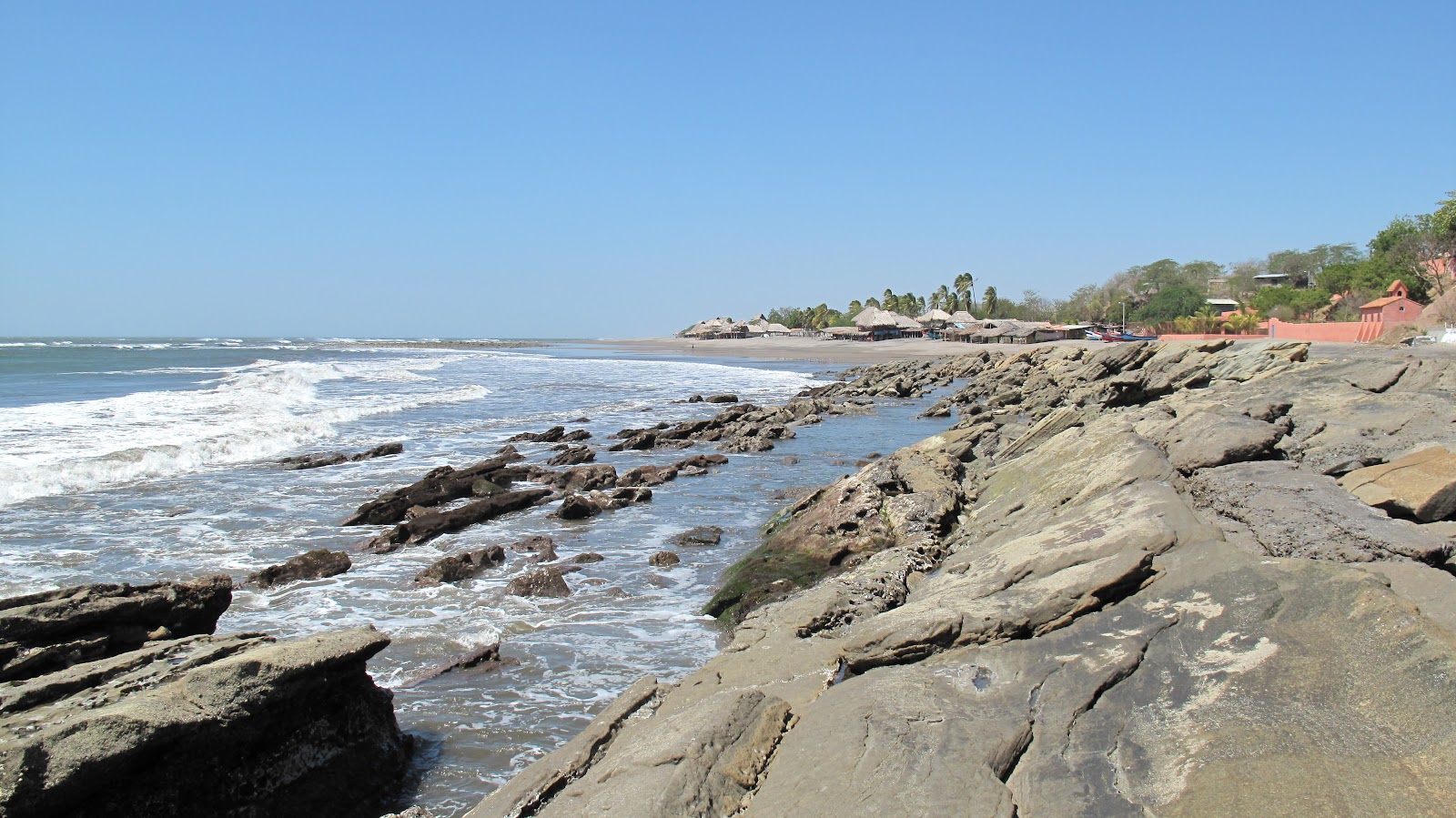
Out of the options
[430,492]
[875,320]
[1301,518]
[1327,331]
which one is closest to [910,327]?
[875,320]

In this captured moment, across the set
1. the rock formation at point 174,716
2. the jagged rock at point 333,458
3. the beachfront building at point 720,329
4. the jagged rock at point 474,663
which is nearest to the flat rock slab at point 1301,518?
the jagged rock at point 474,663

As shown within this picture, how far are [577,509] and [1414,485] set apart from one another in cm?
1061

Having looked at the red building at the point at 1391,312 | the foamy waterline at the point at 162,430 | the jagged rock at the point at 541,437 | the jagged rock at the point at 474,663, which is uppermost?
the red building at the point at 1391,312

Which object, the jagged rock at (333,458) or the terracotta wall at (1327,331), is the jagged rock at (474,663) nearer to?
the jagged rock at (333,458)

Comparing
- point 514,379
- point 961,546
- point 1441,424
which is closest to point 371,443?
point 961,546

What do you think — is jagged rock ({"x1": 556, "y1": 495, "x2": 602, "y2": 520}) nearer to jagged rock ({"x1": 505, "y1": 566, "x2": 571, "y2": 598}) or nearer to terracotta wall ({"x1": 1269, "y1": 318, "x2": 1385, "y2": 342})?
jagged rock ({"x1": 505, "y1": 566, "x2": 571, "y2": 598})

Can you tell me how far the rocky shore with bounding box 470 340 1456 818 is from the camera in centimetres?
341

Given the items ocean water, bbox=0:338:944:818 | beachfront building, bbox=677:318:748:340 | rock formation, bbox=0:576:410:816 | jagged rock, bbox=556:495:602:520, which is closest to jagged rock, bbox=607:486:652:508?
ocean water, bbox=0:338:944:818

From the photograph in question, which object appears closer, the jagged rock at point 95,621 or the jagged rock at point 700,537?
the jagged rock at point 95,621

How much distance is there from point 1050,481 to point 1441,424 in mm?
3802

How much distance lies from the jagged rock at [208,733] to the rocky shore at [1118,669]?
4.29 ft

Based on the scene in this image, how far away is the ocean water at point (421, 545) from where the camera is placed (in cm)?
688

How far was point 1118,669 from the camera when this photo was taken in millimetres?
4188

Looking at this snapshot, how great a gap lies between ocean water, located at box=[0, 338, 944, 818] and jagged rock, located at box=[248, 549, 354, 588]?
0.23 m
